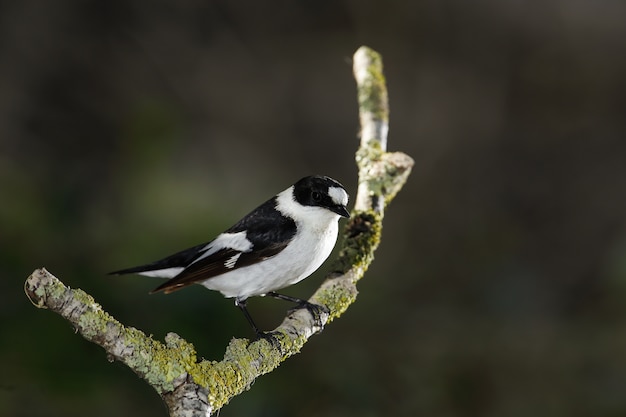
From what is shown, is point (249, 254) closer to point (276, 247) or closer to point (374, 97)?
point (276, 247)

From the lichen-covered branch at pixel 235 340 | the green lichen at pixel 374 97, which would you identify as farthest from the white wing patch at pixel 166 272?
the green lichen at pixel 374 97

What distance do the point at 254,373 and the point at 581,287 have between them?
4.33 metres

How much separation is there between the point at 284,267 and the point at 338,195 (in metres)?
0.33

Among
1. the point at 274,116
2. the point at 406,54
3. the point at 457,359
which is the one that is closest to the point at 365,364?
the point at 457,359

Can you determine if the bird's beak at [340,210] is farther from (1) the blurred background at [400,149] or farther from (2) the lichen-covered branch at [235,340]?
(1) the blurred background at [400,149]

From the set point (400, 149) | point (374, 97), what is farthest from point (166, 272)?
point (400, 149)

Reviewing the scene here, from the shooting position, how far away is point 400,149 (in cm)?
623

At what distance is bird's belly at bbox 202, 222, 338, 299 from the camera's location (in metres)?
2.55

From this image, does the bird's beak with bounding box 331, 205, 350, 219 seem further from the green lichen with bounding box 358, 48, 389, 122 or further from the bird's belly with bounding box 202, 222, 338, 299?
the green lichen with bounding box 358, 48, 389, 122

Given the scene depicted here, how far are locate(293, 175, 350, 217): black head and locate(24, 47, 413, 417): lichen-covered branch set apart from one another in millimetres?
332

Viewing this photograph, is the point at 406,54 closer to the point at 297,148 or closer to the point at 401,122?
the point at 401,122

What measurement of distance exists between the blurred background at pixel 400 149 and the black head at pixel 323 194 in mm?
1342

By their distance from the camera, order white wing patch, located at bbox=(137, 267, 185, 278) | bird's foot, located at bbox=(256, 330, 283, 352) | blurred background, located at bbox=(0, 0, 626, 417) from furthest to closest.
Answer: blurred background, located at bbox=(0, 0, 626, 417), white wing patch, located at bbox=(137, 267, 185, 278), bird's foot, located at bbox=(256, 330, 283, 352)

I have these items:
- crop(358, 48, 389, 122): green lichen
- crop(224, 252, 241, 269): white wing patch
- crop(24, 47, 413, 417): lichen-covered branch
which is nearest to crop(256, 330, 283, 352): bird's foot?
crop(24, 47, 413, 417): lichen-covered branch
